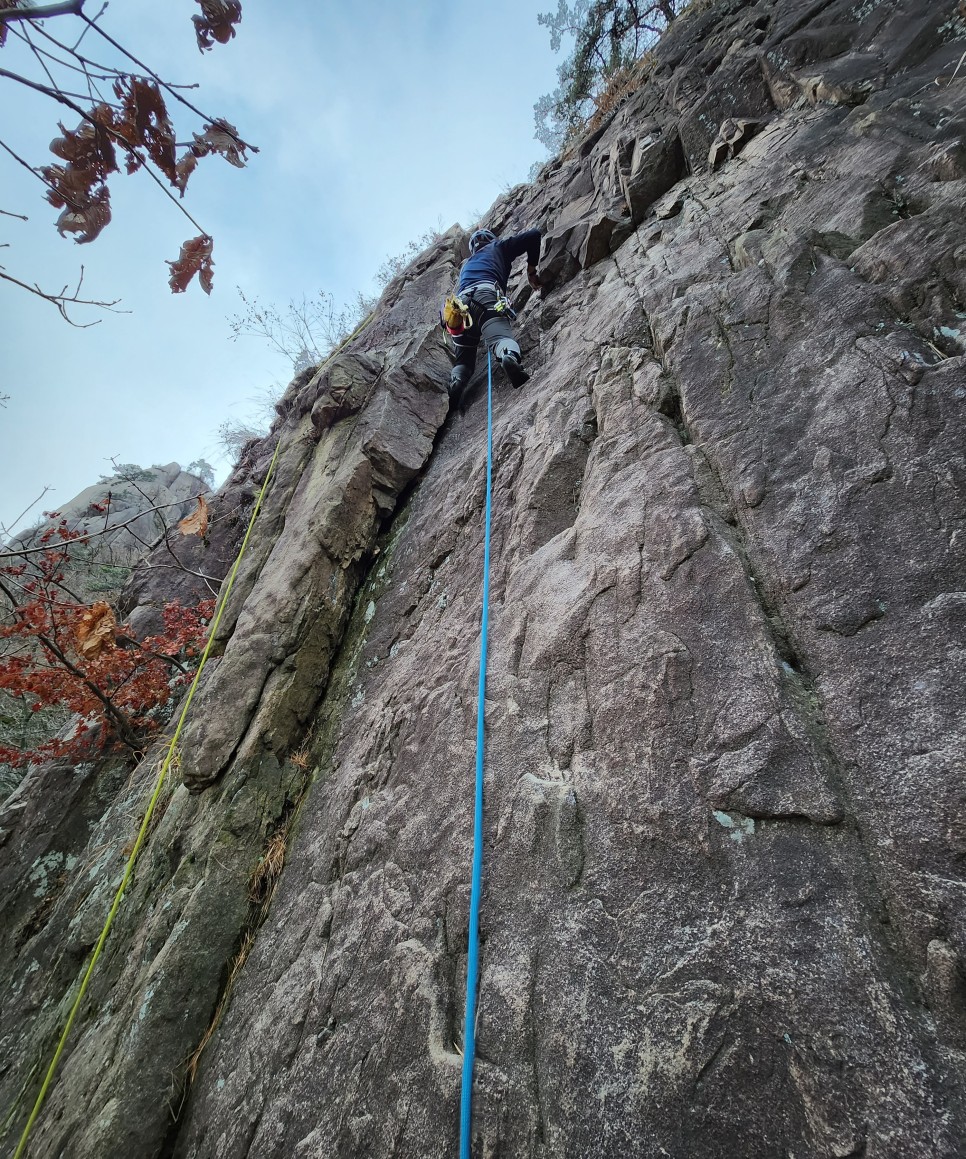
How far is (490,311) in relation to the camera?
5.78 m

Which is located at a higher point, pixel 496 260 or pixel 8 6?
pixel 8 6

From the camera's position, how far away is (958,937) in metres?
1.27

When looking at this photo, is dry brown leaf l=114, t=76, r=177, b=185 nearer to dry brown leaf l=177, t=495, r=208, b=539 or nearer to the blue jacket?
the blue jacket

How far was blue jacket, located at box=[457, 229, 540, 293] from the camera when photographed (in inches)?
248

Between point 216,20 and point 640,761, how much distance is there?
9.98 feet

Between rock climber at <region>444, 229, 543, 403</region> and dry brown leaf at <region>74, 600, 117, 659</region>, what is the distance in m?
4.82

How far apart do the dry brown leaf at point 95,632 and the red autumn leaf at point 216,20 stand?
5.67 m

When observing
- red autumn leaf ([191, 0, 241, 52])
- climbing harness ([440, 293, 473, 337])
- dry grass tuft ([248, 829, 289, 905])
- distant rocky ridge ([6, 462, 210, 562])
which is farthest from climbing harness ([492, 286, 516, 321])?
distant rocky ridge ([6, 462, 210, 562])

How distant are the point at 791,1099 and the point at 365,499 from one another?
4.77 m

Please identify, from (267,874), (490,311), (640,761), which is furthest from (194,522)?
(640,761)

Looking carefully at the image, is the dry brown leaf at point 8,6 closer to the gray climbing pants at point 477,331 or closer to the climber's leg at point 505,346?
the climber's leg at point 505,346

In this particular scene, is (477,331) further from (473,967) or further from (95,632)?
(473,967)

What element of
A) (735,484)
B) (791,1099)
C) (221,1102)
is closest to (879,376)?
(735,484)

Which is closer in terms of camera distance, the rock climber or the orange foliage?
the rock climber
